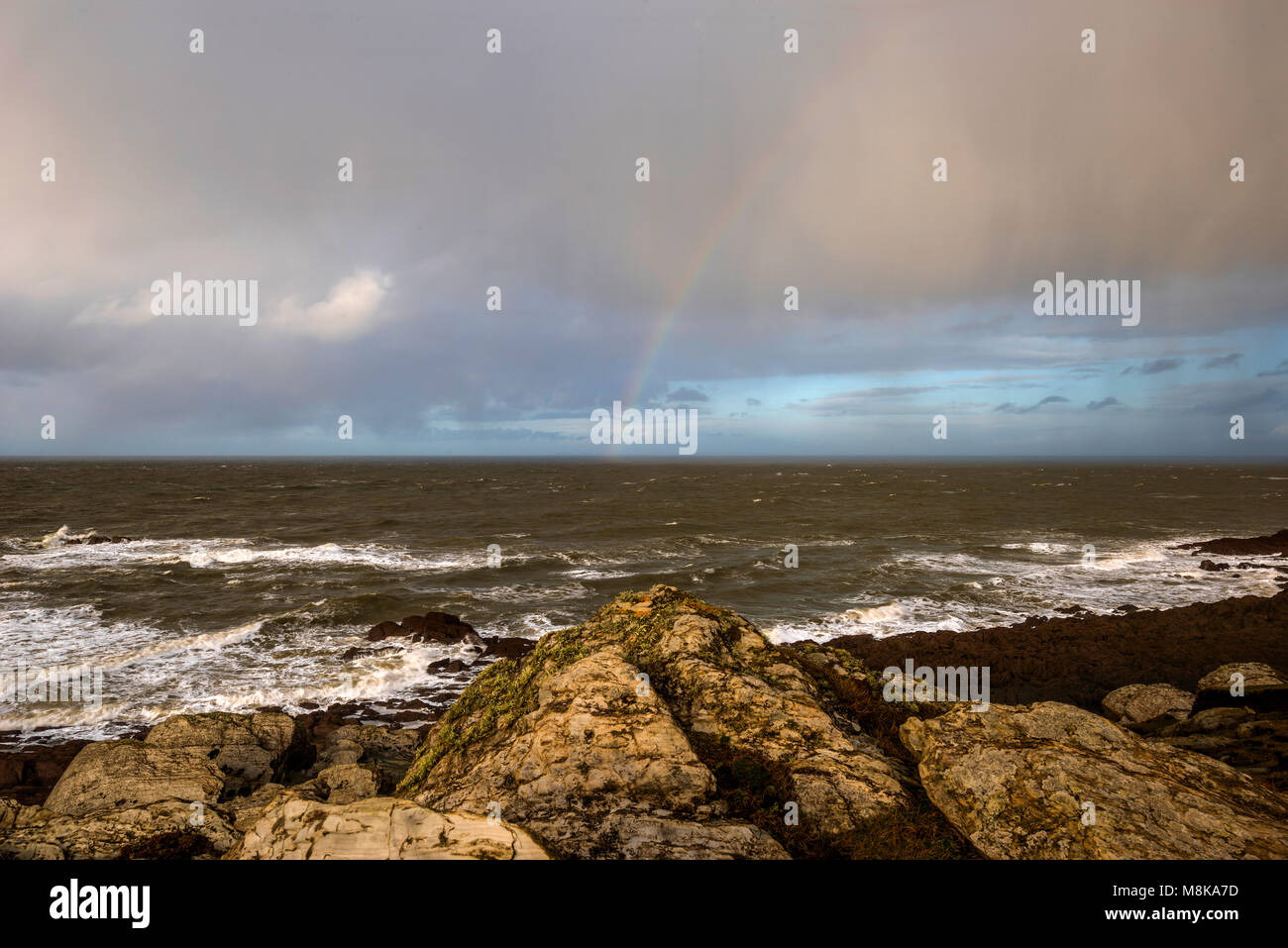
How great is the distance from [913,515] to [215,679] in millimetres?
63651

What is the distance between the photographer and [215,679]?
1898cm

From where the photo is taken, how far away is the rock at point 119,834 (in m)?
5.86

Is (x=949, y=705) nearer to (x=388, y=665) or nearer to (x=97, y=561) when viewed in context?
(x=388, y=665)

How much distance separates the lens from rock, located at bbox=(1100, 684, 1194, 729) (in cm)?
1381

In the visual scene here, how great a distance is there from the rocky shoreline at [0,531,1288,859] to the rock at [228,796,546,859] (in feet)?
0.06

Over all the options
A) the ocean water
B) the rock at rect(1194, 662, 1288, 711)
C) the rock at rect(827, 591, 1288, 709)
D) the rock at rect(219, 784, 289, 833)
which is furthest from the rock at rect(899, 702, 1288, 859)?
the ocean water

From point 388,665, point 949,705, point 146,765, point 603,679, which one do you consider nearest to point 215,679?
point 388,665

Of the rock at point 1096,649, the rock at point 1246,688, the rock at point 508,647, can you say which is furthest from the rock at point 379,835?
the rock at point 508,647

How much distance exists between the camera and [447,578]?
114 ft

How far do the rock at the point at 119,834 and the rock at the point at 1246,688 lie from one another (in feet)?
55.8

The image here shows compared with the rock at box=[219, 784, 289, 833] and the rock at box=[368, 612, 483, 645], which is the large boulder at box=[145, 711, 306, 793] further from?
the rock at box=[368, 612, 483, 645]

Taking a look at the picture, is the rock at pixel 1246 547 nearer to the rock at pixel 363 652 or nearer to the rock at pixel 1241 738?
the rock at pixel 1241 738

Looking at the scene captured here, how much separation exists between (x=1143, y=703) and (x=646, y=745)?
14957 millimetres
